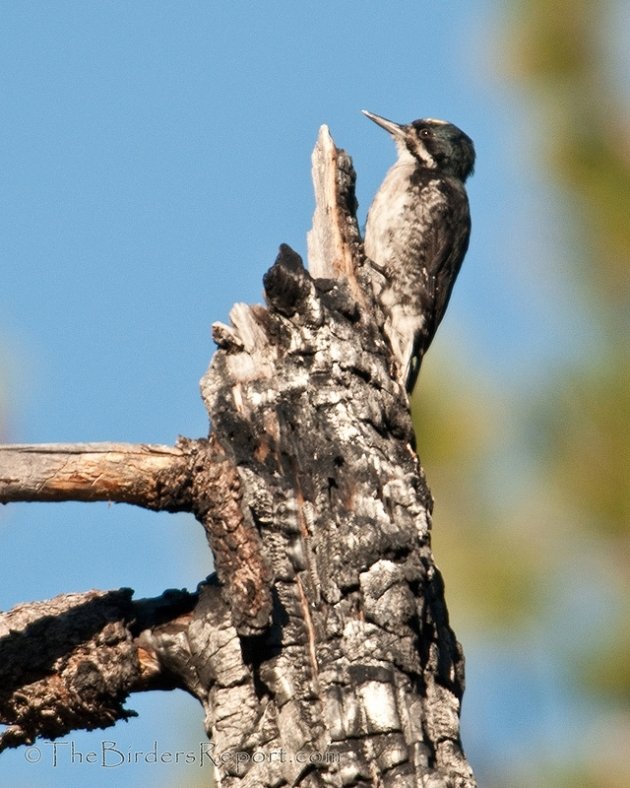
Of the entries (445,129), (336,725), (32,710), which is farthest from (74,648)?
(445,129)

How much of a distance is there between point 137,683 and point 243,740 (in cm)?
38

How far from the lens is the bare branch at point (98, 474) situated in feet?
9.91

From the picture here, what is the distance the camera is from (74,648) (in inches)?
126

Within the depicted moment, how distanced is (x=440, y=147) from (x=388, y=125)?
41 cm

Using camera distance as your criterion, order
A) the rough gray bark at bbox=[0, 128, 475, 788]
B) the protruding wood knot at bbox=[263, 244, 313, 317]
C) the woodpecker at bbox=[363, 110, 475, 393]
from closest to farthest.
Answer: the rough gray bark at bbox=[0, 128, 475, 788]
the protruding wood knot at bbox=[263, 244, 313, 317]
the woodpecker at bbox=[363, 110, 475, 393]

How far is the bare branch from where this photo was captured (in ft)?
9.91

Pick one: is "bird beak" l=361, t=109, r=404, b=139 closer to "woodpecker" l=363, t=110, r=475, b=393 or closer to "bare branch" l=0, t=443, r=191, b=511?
"woodpecker" l=363, t=110, r=475, b=393

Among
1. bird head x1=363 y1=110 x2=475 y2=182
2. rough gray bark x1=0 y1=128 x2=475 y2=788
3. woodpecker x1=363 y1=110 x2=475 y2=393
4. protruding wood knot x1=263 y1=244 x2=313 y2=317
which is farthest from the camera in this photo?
bird head x1=363 y1=110 x2=475 y2=182

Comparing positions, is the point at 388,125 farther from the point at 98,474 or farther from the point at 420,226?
the point at 98,474

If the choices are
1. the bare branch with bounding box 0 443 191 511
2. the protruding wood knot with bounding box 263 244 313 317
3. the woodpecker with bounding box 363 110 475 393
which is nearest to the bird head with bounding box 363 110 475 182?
the woodpecker with bounding box 363 110 475 393

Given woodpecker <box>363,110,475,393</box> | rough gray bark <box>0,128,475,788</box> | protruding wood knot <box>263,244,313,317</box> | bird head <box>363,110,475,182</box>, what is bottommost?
rough gray bark <box>0,128,475,788</box>

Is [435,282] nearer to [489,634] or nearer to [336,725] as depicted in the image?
[489,634]

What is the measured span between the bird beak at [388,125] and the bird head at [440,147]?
46mm

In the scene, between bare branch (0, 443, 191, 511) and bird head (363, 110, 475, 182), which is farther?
bird head (363, 110, 475, 182)
